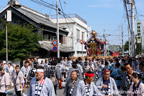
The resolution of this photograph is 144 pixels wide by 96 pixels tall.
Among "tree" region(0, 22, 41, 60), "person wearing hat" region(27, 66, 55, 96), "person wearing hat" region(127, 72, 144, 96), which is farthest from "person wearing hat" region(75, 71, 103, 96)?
"tree" region(0, 22, 41, 60)

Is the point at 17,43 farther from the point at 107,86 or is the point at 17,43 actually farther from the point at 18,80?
the point at 107,86

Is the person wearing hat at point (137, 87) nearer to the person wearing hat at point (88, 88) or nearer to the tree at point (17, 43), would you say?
the person wearing hat at point (88, 88)

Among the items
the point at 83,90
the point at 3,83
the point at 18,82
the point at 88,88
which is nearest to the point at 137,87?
the point at 88,88

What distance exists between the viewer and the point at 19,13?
24.4 meters

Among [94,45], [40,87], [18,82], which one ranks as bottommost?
[18,82]

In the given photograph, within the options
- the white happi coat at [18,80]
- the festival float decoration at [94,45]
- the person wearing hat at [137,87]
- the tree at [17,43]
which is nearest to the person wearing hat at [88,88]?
the person wearing hat at [137,87]

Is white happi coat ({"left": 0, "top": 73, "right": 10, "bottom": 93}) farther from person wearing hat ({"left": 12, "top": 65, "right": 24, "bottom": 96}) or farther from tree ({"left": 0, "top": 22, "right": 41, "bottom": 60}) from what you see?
tree ({"left": 0, "top": 22, "right": 41, "bottom": 60})

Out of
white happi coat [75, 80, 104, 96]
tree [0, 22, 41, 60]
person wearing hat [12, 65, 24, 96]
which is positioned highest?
tree [0, 22, 41, 60]

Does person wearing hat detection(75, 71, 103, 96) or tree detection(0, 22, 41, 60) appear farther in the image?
tree detection(0, 22, 41, 60)

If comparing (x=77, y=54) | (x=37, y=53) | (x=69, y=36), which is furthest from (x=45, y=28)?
(x=77, y=54)

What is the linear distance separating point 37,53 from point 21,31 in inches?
282

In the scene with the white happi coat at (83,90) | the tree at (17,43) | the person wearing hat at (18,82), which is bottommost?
the person wearing hat at (18,82)

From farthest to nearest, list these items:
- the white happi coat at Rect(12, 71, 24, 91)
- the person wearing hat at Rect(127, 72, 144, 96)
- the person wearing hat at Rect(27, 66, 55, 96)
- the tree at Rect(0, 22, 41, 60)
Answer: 1. the tree at Rect(0, 22, 41, 60)
2. the white happi coat at Rect(12, 71, 24, 91)
3. the person wearing hat at Rect(127, 72, 144, 96)
4. the person wearing hat at Rect(27, 66, 55, 96)

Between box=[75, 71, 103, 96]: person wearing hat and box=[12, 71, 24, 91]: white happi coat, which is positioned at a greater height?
box=[75, 71, 103, 96]: person wearing hat
